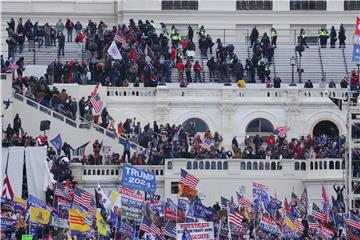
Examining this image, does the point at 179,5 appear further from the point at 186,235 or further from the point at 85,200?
the point at 186,235

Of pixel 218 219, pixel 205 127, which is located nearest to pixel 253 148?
pixel 205 127

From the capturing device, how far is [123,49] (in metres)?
130

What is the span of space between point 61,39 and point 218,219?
24163 millimetres

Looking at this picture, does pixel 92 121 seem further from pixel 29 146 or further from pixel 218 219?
pixel 218 219

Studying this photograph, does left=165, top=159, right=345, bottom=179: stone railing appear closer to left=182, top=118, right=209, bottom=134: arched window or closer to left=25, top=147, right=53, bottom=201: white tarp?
left=25, top=147, right=53, bottom=201: white tarp

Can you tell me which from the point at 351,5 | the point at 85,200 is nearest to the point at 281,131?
the point at 85,200

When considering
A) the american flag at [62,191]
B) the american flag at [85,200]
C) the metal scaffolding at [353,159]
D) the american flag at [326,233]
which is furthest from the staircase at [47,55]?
the american flag at [326,233]

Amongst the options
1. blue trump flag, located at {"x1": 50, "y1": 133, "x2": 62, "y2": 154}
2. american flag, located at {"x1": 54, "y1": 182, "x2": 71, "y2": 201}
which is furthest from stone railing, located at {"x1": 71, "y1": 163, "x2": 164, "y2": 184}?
american flag, located at {"x1": 54, "y1": 182, "x2": 71, "y2": 201}

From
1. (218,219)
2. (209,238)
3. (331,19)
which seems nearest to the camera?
(209,238)

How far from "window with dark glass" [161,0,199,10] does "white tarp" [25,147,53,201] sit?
23125 millimetres

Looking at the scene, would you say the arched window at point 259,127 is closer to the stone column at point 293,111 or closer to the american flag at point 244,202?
the stone column at point 293,111

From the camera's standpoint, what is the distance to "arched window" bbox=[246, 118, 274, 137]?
128500 millimetres

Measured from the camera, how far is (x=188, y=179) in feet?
371

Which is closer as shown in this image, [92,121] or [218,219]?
[218,219]
